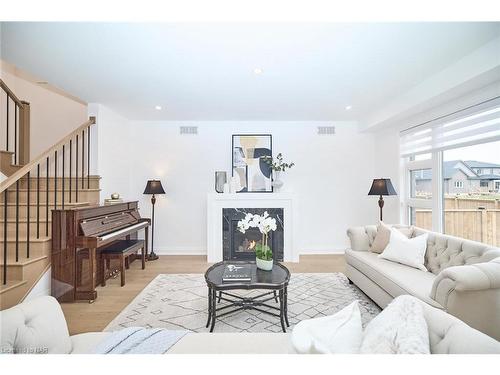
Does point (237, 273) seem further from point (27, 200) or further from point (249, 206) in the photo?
point (27, 200)

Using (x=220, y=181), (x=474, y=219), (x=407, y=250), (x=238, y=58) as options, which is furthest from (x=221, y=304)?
(x=474, y=219)

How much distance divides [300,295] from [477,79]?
9.65 feet

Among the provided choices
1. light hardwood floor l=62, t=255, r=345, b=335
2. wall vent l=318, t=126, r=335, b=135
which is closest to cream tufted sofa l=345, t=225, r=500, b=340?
light hardwood floor l=62, t=255, r=345, b=335

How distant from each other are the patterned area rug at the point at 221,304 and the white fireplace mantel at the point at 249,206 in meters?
0.85

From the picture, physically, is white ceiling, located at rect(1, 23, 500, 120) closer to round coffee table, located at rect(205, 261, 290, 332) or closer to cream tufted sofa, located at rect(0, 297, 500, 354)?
cream tufted sofa, located at rect(0, 297, 500, 354)

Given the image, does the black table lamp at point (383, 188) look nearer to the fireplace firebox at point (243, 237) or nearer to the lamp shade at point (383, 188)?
the lamp shade at point (383, 188)

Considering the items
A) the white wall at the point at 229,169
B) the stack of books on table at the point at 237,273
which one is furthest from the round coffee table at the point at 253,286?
the white wall at the point at 229,169

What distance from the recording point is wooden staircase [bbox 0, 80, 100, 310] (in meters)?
2.40

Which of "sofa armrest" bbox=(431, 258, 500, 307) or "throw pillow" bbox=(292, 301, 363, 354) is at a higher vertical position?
"throw pillow" bbox=(292, 301, 363, 354)

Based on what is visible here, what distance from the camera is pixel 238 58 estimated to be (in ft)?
7.86

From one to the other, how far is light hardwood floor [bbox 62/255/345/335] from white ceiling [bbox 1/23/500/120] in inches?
104

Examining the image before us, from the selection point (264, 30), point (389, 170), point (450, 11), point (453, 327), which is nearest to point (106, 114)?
point (264, 30)

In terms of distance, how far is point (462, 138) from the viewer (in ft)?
9.73

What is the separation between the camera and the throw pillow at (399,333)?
0.83 metres
